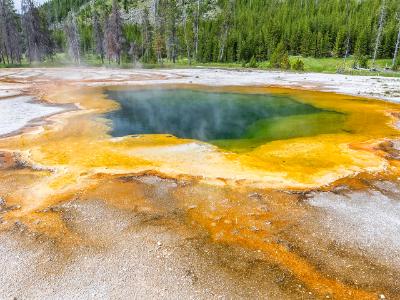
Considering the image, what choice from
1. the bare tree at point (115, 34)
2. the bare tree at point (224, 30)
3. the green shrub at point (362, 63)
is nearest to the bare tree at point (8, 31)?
the bare tree at point (115, 34)

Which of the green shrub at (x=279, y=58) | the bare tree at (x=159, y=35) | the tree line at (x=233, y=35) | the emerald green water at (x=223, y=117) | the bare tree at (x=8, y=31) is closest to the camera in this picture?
the emerald green water at (x=223, y=117)

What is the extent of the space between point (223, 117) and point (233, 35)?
77018 mm

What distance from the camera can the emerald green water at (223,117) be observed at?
21.4m

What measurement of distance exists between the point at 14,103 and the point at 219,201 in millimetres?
24449

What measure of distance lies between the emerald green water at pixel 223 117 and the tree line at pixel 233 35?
144 feet

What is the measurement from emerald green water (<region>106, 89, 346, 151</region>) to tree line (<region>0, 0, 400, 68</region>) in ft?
144

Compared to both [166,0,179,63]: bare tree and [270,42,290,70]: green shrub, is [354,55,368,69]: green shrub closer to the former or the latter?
[270,42,290,70]: green shrub

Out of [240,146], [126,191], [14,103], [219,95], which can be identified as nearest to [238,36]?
[219,95]

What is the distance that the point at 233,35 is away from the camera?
97750 mm

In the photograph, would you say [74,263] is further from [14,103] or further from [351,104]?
[351,104]

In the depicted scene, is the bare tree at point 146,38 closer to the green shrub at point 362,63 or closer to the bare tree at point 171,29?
the bare tree at point 171,29

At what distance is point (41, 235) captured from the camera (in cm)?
939

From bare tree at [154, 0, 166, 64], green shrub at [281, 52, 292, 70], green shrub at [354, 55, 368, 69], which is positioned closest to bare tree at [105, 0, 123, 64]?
bare tree at [154, 0, 166, 64]

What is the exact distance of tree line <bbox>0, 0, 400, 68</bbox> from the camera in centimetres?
8394
